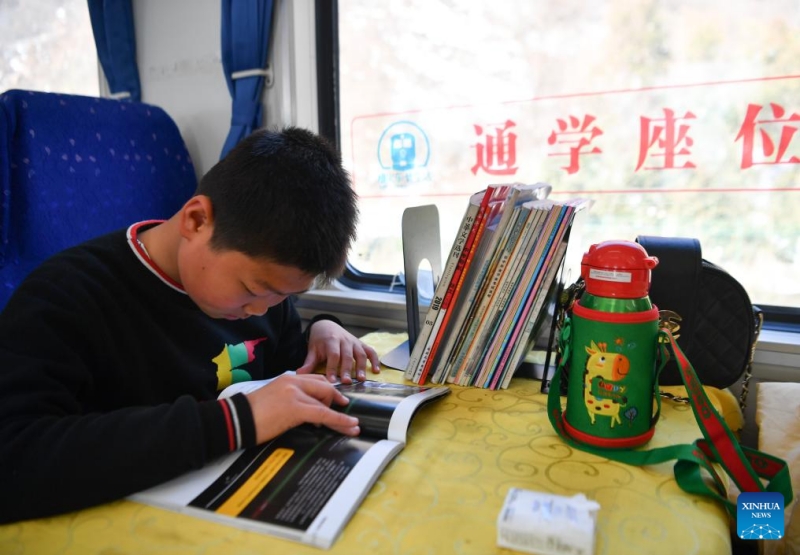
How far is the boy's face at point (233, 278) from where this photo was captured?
0.77 meters

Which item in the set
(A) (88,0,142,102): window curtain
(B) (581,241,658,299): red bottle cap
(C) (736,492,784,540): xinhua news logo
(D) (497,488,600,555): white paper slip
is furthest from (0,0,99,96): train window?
(C) (736,492,784,540): xinhua news logo

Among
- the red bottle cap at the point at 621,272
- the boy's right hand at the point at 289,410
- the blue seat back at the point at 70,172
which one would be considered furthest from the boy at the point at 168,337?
the blue seat back at the point at 70,172

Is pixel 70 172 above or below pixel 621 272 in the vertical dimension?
above

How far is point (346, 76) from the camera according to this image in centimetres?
171

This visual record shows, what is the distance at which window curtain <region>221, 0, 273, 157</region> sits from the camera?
1585 millimetres

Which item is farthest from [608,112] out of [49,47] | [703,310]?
[49,47]

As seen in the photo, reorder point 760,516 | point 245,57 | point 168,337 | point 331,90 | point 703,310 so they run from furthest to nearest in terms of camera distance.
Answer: point 331,90 < point 245,57 < point 703,310 < point 168,337 < point 760,516

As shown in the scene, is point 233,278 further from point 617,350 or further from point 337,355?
point 617,350

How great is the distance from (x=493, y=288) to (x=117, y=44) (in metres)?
1.65

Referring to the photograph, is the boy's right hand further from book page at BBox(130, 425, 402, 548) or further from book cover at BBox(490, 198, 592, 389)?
book cover at BBox(490, 198, 592, 389)

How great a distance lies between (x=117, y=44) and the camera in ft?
Answer: 6.04

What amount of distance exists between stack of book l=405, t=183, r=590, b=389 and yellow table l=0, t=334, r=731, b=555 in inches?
Answer: 8.1

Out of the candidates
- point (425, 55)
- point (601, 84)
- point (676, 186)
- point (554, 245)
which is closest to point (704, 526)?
point (554, 245)

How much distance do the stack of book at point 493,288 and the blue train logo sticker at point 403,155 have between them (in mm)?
663
